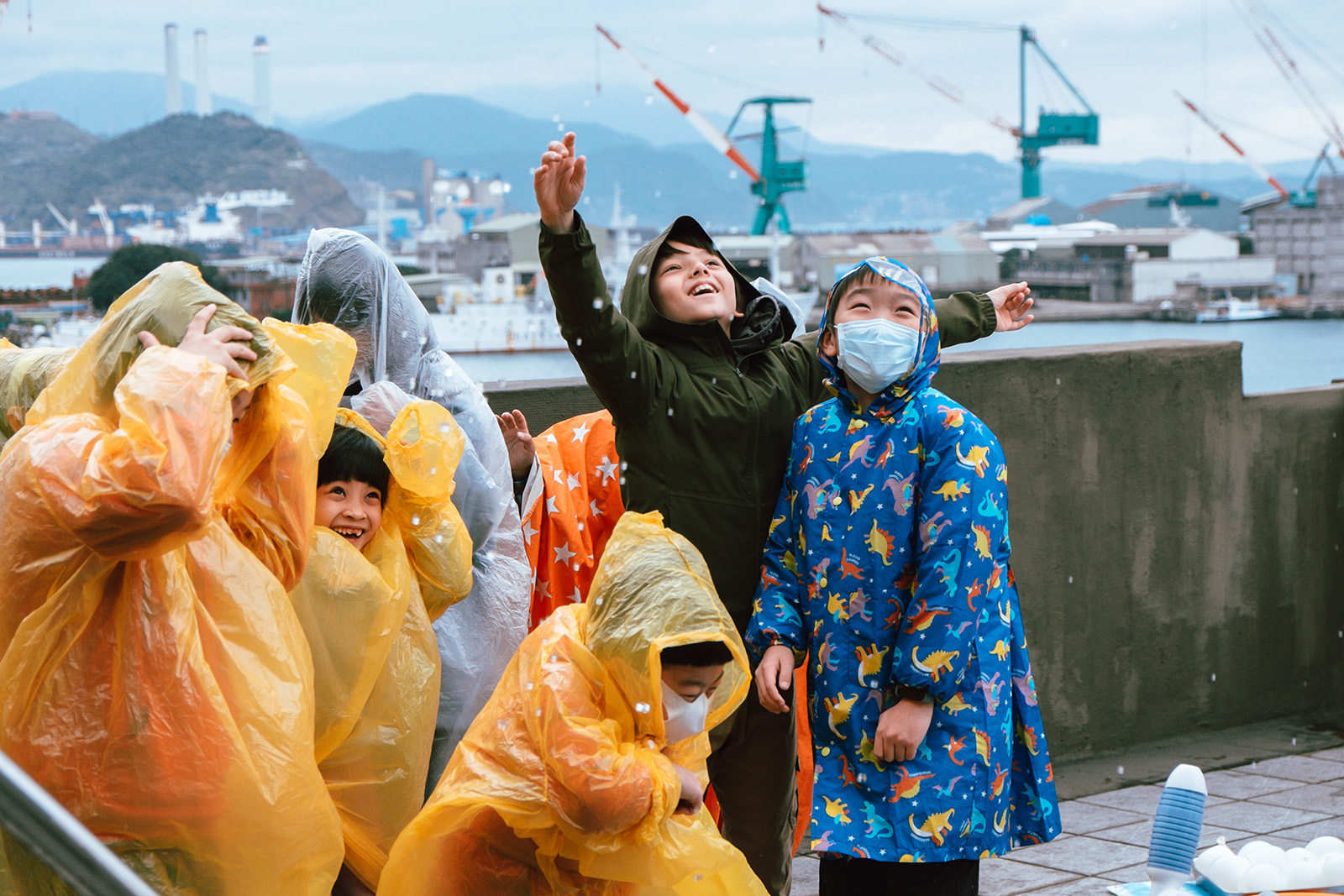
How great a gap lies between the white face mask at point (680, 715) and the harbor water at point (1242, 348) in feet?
6.50

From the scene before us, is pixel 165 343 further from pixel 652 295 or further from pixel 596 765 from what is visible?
pixel 652 295

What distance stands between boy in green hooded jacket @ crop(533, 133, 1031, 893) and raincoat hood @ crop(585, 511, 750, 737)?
0.55 metres

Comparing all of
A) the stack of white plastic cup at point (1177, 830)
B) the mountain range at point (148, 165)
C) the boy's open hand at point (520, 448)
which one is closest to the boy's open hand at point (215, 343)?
the boy's open hand at point (520, 448)

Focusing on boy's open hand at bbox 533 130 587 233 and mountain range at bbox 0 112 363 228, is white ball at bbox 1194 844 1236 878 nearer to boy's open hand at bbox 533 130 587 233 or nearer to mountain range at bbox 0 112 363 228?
boy's open hand at bbox 533 130 587 233

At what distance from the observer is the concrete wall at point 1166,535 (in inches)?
184

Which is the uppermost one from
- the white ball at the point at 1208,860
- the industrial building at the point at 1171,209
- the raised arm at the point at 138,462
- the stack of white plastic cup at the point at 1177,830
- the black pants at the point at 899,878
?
the industrial building at the point at 1171,209

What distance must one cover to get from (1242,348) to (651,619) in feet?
12.2

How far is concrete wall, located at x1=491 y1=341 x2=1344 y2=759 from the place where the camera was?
15.3 ft

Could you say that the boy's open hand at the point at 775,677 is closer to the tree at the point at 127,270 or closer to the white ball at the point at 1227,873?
the white ball at the point at 1227,873

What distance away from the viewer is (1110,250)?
281 inches

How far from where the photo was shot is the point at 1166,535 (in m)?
4.91

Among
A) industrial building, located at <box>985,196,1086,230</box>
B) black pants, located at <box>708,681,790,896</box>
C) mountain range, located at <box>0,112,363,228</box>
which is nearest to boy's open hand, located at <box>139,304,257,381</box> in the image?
black pants, located at <box>708,681,790,896</box>

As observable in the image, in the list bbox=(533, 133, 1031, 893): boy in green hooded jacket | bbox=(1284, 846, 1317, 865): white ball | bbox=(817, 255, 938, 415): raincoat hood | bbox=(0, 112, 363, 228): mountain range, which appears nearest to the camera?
bbox=(1284, 846, 1317, 865): white ball

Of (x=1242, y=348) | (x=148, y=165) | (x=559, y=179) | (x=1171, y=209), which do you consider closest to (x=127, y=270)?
(x=559, y=179)
